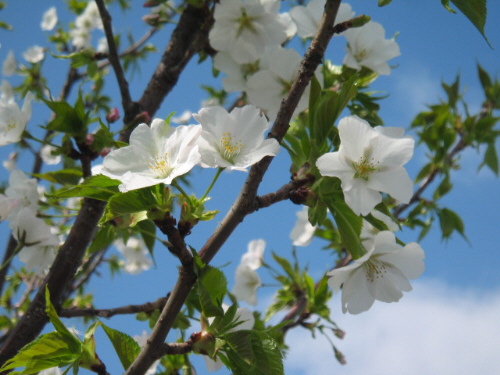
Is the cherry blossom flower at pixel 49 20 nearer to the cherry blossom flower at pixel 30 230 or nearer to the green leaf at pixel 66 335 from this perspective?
the cherry blossom flower at pixel 30 230

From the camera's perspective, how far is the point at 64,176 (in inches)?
57.7

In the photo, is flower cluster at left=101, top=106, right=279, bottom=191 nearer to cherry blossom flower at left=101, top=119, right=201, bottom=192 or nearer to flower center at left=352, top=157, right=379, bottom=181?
cherry blossom flower at left=101, top=119, right=201, bottom=192

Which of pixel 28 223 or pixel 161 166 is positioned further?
pixel 28 223

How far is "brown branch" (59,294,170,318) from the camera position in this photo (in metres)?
1.30

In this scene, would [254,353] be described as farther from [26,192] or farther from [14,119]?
[26,192]

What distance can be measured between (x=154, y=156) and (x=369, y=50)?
89 centimetres

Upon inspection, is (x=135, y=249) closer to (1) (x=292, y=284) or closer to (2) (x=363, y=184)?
(1) (x=292, y=284)

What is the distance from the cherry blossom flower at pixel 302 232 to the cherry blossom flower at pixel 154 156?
50.7 inches

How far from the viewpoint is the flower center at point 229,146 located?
0.92 meters

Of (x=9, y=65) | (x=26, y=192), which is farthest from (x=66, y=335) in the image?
(x=9, y=65)

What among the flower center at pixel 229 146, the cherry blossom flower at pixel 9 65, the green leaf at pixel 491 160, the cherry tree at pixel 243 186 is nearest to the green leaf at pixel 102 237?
the cherry tree at pixel 243 186

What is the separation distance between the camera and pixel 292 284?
1.94 m

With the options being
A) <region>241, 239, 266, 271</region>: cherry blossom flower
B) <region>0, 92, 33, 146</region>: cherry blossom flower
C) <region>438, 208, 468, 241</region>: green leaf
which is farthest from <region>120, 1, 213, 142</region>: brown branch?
<region>438, 208, 468, 241</region>: green leaf

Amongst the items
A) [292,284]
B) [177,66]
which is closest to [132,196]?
[177,66]
